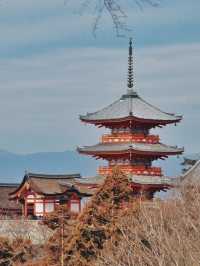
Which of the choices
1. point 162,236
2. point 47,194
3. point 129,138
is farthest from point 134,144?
point 162,236

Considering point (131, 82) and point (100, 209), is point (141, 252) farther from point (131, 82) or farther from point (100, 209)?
point (131, 82)

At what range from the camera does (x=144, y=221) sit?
24156 mm

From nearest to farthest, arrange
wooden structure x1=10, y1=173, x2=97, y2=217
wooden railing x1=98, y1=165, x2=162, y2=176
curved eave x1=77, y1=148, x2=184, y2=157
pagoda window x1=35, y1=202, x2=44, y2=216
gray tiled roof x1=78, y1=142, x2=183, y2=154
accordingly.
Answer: curved eave x1=77, y1=148, x2=184, y2=157, gray tiled roof x1=78, y1=142, x2=183, y2=154, wooden railing x1=98, y1=165, x2=162, y2=176, pagoda window x1=35, y1=202, x2=44, y2=216, wooden structure x1=10, y1=173, x2=97, y2=217

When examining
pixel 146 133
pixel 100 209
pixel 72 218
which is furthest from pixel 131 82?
pixel 100 209

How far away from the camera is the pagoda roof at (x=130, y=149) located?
44562 millimetres

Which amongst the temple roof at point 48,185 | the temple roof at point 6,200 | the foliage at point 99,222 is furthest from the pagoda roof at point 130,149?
the foliage at point 99,222

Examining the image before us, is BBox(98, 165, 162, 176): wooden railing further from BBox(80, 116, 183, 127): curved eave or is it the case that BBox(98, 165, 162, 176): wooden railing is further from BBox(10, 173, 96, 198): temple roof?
BBox(80, 116, 183, 127): curved eave

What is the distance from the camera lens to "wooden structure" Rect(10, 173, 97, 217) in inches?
1793

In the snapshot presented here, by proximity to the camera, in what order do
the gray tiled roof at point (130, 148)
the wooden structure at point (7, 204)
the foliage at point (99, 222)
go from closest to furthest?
the foliage at point (99, 222), the gray tiled roof at point (130, 148), the wooden structure at point (7, 204)

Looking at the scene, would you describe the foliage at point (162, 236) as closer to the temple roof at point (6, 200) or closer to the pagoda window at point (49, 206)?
the pagoda window at point (49, 206)

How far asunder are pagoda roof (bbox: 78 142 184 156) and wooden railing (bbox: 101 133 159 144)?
0.77 feet

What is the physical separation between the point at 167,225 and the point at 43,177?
84.6 ft

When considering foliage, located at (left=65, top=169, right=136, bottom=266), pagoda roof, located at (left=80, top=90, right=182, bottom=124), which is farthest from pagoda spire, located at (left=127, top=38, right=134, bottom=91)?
foliage, located at (left=65, top=169, right=136, bottom=266)

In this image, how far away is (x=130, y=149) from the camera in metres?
44.2
